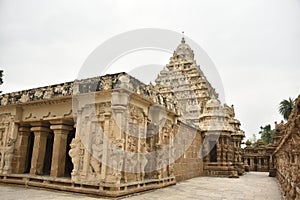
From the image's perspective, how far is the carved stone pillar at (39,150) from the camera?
25.6 feet

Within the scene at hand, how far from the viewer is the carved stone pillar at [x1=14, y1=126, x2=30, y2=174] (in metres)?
8.23

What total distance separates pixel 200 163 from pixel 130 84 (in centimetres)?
920

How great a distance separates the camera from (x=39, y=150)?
7930 millimetres

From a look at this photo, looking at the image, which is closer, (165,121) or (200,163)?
(165,121)

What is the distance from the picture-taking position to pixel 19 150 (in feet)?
27.2

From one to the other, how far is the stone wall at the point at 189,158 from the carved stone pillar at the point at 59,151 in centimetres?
453

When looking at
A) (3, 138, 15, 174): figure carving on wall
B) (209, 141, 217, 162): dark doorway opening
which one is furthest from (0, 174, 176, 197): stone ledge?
(209, 141, 217, 162): dark doorway opening

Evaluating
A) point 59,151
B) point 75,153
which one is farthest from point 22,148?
point 75,153

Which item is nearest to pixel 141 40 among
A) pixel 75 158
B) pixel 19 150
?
pixel 75 158

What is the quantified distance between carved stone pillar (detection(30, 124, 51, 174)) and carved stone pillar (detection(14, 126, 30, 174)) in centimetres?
49

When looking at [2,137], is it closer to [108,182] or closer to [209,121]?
[108,182]

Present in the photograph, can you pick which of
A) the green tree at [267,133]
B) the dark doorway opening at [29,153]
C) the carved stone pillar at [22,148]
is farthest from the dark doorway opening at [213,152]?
the green tree at [267,133]

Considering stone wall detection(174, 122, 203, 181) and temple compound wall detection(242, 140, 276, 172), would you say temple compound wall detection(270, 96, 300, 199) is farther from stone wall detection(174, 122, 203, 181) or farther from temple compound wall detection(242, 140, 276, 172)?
temple compound wall detection(242, 140, 276, 172)

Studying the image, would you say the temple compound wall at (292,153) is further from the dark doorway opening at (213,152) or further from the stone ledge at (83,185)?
the dark doorway opening at (213,152)
